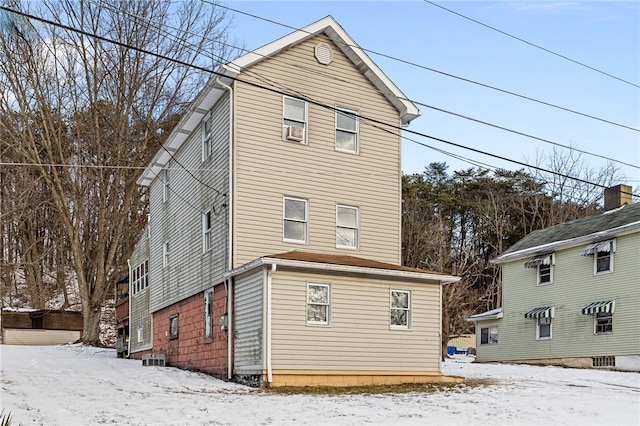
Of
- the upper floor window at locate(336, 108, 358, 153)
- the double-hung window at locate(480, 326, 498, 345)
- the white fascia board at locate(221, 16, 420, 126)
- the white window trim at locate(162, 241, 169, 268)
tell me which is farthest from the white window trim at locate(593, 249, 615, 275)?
the white window trim at locate(162, 241, 169, 268)

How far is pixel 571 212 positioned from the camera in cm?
5378

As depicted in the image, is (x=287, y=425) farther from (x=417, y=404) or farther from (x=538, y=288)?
(x=538, y=288)

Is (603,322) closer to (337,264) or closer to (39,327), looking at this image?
(337,264)

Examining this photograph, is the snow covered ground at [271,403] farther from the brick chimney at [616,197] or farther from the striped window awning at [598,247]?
the brick chimney at [616,197]

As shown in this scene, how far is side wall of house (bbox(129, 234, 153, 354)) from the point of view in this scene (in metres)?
29.6

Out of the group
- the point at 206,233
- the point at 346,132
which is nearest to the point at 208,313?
the point at 206,233

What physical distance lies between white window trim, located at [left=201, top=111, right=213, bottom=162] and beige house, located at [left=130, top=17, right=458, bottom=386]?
0.21 ft

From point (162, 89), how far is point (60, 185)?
25.7ft

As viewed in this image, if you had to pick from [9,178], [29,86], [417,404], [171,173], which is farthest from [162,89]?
[417,404]

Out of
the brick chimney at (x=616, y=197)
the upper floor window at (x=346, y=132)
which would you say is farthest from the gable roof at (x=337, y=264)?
the brick chimney at (x=616, y=197)

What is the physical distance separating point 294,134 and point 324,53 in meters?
2.82

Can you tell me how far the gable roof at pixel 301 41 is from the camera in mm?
20188

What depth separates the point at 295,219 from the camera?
2069 centimetres

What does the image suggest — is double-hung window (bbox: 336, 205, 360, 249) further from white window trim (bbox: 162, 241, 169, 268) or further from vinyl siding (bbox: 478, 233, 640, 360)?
vinyl siding (bbox: 478, 233, 640, 360)
